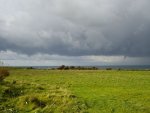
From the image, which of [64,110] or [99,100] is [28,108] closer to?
[64,110]

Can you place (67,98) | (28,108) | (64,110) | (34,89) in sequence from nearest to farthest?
(64,110) → (28,108) → (67,98) → (34,89)

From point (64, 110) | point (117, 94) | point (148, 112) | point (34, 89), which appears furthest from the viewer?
point (34, 89)

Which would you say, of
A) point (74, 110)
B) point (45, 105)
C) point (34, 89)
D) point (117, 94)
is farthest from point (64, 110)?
point (34, 89)

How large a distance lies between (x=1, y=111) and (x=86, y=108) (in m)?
A: 7.14

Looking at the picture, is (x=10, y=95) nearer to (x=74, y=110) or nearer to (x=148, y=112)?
(x=74, y=110)

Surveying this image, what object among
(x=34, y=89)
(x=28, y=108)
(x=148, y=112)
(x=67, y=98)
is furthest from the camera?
(x=34, y=89)

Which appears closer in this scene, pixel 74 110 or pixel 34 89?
pixel 74 110

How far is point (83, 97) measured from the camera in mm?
30766

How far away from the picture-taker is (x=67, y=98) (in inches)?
1150

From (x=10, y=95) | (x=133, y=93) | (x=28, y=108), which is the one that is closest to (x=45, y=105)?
(x=28, y=108)

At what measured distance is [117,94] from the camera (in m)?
32.6

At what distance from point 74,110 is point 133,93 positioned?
10.4 meters

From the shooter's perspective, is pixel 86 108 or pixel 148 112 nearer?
pixel 148 112

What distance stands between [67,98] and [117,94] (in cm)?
611
